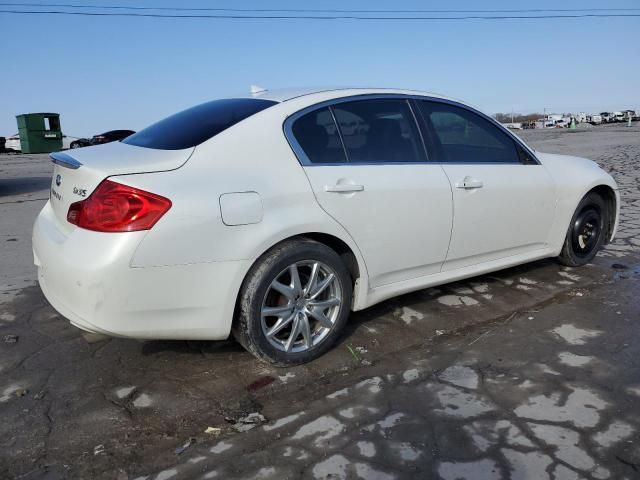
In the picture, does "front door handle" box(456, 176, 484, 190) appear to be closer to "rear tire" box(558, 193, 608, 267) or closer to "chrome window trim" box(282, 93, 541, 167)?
"chrome window trim" box(282, 93, 541, 167)

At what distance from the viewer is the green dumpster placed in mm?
19253

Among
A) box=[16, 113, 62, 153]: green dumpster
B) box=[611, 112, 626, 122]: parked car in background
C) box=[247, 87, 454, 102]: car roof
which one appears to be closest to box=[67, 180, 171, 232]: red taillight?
box=[247, 87, 454, 102]: car roof

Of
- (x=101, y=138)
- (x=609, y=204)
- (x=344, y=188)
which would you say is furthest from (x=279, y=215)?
(x=101, y=138)

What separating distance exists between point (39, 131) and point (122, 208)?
1960 centimetres

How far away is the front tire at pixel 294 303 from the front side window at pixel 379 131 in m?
0.70

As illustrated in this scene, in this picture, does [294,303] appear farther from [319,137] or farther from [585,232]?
[585,232]

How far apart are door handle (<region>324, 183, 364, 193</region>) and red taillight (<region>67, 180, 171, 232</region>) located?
93 centimetres

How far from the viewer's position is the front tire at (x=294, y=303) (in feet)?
9.69

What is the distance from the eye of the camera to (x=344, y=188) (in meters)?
3.19

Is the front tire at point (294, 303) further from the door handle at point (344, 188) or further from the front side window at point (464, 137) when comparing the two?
the front side window at point (464, 137)

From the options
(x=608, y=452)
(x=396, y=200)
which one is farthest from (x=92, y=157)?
(x=608, y=452)

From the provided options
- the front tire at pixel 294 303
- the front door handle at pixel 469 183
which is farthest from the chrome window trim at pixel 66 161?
the front door handle at pixel 469 183

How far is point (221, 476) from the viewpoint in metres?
2.25

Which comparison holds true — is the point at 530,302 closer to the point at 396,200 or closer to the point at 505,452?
the point at 396,200
